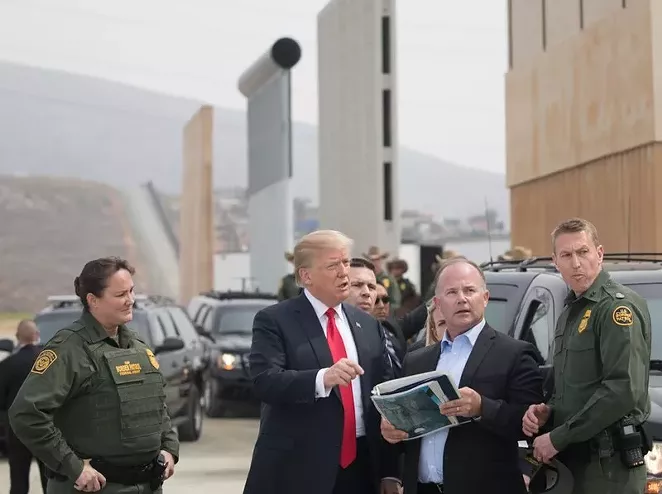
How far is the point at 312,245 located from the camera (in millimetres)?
5980

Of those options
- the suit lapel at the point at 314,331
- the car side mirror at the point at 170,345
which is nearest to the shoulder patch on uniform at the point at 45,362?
the suit lapel at the point at 314,331

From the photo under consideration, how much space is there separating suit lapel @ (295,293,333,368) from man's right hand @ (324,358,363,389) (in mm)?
297

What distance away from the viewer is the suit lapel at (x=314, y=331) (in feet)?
19.2

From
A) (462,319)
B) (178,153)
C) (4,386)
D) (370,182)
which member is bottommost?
(4,386)

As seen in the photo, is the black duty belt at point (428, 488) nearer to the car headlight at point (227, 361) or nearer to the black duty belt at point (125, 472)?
the black duty belt at point (125, 472)

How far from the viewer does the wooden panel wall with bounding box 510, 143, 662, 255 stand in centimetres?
2028

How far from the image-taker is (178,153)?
566 ft

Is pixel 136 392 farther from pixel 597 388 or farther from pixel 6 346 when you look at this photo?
pixel 6 346

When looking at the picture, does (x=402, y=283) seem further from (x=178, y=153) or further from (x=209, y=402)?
(x=178, y=153)

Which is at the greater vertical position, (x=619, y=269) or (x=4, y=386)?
(x=619, y=269)

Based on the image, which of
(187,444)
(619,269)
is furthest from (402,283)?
(619,269)

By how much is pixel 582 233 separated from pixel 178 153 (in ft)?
552

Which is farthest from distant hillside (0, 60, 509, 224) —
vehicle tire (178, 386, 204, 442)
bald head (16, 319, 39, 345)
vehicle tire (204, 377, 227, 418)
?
bald head (16, 319, 39, 345)

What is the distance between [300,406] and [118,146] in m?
174
